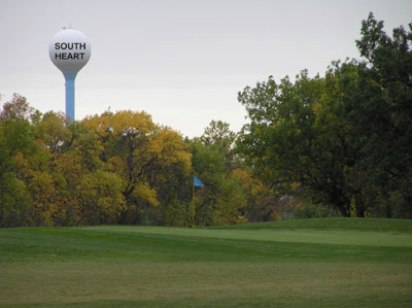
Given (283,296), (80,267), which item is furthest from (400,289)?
(80,267)

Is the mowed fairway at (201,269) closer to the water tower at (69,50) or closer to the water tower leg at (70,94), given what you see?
the water tower at (69,50)

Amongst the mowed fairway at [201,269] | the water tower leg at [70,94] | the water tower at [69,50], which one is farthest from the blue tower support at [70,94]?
the mowed fairway at [201,269]

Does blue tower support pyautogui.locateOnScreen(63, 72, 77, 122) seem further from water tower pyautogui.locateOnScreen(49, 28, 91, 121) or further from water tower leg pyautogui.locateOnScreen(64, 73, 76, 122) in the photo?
water tower pyautogui.locateOnScreen(49, 28, 91, 121)

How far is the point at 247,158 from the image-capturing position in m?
75.1

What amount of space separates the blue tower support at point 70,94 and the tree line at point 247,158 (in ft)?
9.31

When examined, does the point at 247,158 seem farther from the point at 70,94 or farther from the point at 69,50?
the point at 70,94

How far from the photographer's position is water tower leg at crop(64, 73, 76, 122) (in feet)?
291

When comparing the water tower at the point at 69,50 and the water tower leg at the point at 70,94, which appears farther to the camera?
the water tower leg at the point at 70,94

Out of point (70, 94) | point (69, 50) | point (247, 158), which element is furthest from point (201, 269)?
point (70, 94)

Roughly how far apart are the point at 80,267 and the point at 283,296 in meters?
7.74

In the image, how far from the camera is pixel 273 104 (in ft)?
242

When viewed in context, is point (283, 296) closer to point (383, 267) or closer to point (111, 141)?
point (383, 267)

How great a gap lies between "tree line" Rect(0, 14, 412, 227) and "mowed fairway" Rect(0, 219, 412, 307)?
13646 millimetres

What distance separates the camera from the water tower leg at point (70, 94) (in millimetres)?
88562
